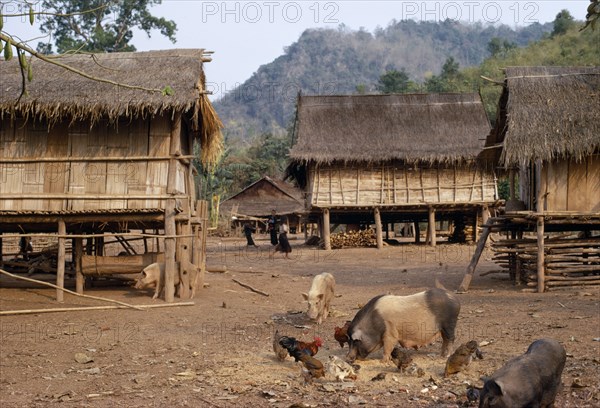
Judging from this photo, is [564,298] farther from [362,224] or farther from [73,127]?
[362,224]

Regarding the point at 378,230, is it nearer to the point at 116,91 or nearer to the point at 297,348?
the point at 116,91

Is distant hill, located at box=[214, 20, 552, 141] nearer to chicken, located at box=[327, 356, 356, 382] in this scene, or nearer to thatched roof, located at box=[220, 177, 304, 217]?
thatched roof, located at box=[220, 177, 304, 217]

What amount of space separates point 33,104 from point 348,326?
8.47 meters

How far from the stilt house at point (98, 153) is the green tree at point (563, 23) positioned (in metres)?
63.2

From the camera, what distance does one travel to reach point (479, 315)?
12766 millimetres

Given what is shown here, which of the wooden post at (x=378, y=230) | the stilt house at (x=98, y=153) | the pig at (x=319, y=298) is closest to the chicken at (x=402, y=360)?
the pig at (x=319, y=298)

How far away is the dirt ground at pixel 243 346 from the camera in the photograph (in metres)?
7.91

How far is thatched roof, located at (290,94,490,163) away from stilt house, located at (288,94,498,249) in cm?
4

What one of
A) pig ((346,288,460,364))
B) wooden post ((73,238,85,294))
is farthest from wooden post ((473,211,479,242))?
pig ((346,288,460,364))

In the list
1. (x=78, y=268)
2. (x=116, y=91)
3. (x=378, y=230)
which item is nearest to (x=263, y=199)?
(x=378, y=230)

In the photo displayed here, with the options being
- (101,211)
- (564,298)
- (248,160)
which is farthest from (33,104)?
(248,160)

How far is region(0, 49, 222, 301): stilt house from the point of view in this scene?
14219mm

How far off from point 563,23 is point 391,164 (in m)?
51.2

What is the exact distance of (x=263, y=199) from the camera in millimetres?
43031
